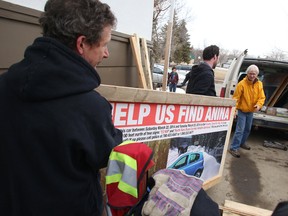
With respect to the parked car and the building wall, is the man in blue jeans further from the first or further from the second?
the building wall

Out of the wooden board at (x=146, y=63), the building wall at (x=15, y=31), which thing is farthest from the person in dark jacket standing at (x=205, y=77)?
the building wall at (x=15, y=31)

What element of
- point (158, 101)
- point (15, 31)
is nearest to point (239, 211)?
point (158, 101)

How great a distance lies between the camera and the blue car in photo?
2747 millimetres

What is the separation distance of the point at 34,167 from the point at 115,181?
1.13ft

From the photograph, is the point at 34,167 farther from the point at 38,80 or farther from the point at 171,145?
the point at 171,145

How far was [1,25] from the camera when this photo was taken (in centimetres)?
244

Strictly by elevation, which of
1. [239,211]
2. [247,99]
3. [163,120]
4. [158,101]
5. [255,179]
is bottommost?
[255,179]

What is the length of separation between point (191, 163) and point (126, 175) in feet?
6.14

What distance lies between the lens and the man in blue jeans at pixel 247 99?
550 cm

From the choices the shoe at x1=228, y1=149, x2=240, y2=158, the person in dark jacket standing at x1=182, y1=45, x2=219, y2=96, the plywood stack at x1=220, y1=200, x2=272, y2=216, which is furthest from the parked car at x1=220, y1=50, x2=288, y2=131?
the plywood stack at x1=220, y1=200, x2=272, y2=216

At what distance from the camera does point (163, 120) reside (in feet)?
7.86

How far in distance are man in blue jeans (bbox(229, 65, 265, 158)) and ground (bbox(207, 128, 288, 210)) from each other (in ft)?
1.42

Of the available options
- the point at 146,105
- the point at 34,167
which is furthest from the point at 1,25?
the point at 34,167

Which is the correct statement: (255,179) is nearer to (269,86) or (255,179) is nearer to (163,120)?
(163,120)
